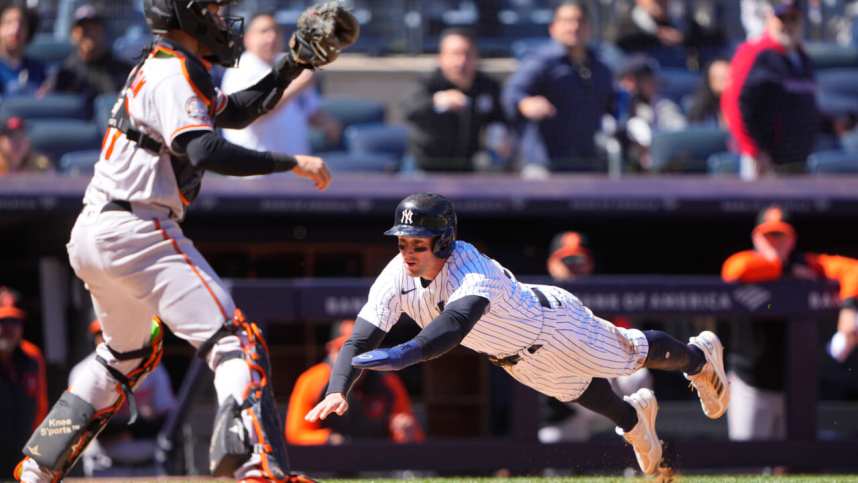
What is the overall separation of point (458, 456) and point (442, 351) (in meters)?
2.91

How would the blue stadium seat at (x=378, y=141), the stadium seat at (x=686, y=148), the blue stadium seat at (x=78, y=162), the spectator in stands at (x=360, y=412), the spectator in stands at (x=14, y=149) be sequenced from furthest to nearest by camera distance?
the blue stadium seat at (x=378, y=141) < the stadium seat at (x=686, y=148) < the blue stadium seat at (x=78, y=162) < the spectator in stands at (x=14, y=149) < the spectator in stands at (x=360, y=412)

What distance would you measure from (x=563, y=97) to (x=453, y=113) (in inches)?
24.6

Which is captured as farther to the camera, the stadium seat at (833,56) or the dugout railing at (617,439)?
the stadium seat at (833,56)

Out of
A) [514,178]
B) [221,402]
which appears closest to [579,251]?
[514,178]

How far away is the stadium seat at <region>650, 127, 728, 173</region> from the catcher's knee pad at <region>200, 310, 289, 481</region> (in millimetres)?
4889

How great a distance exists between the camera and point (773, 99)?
26.0ft

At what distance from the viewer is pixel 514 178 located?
7719mm

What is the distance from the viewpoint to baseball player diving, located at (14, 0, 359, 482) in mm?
3863

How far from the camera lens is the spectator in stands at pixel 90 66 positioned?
8.41 meters

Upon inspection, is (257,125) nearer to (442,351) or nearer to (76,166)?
(76,166)

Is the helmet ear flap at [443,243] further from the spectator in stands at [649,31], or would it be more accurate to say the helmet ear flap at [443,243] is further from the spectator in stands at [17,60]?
the spectator in stands at [649,31]

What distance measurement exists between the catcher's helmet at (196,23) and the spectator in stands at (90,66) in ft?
14.1

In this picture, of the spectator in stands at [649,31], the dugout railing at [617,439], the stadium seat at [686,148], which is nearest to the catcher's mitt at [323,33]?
the dugout railing at [617,439]

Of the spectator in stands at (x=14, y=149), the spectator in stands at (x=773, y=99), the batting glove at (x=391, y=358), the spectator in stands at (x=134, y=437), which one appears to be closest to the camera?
the batting glove at (x=391, y=358)
